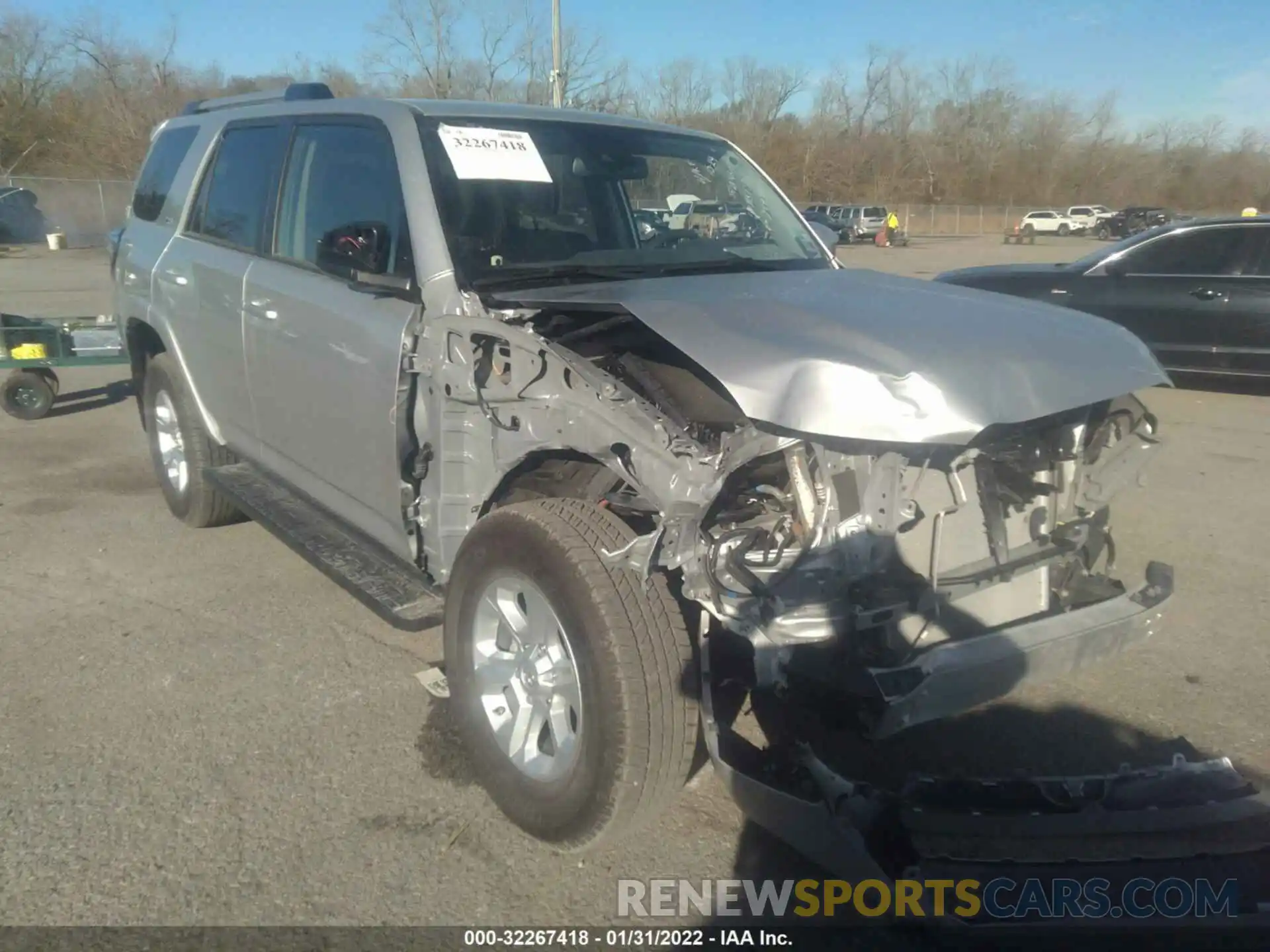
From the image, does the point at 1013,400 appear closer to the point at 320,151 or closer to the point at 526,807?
the point at 526,807

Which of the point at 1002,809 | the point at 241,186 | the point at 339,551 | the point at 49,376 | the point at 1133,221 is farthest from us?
the point at 1133,221

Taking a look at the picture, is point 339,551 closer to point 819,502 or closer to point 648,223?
point 648,223

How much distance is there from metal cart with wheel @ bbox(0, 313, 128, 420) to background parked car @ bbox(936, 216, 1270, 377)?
7493mm

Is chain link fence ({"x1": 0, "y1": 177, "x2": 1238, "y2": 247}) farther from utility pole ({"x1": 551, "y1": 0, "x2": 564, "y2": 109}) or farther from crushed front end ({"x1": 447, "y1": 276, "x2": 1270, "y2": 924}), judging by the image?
crushed front end ({"x1": 447, "y1": 276, "x2": 1270, "y2": 924})

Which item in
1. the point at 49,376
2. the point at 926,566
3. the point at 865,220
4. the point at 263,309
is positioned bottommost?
the point at 49,376

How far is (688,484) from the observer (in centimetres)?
257

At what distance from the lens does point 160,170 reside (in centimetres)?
561

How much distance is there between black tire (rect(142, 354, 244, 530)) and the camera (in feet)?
17.0

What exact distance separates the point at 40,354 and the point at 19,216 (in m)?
25.9

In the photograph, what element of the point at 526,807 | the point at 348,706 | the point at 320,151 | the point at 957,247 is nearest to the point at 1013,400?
the point at 526,807

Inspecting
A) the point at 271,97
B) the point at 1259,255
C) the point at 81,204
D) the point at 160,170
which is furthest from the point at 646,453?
the point at 81,204

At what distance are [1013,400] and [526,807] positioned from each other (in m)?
1.73

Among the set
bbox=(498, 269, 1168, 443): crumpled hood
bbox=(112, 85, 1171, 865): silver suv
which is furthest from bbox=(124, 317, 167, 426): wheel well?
bbox=(498, 269, 1168, 443): crumpled hood

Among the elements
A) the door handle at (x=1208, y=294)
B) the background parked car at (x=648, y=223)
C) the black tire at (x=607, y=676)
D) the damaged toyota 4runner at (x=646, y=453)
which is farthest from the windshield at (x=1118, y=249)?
the black tire at (x=607, y=676)
